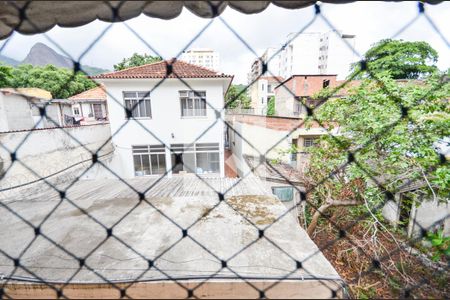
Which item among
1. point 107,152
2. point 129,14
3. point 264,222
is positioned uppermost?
point 129,14

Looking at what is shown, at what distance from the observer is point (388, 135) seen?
184cm

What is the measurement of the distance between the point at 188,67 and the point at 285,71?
1863 centimetres

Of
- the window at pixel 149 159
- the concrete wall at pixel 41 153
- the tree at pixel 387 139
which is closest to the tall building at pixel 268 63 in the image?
the tree at pixel 387 139

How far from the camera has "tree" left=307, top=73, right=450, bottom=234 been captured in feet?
5.22

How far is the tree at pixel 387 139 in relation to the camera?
1.59m

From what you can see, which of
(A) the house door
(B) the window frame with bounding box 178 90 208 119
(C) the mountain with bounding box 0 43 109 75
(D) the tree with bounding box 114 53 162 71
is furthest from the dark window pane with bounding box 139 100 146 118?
(D) the tree with bounding box 114 53 162 71

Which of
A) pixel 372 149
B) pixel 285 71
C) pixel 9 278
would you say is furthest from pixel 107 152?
pixel 285 71

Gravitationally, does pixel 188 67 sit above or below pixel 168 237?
above

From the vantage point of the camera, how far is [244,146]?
5957mm

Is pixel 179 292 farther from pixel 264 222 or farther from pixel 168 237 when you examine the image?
pixel 264 222

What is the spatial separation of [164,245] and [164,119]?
5.20 metres

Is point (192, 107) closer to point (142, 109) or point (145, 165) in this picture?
point (142, 109)

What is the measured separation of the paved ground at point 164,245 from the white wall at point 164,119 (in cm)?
436

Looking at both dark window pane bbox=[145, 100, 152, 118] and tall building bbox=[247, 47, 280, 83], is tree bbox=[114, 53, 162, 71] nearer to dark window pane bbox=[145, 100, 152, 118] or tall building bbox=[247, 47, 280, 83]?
dark window pane bbox=[145, 100, 152, 118]
